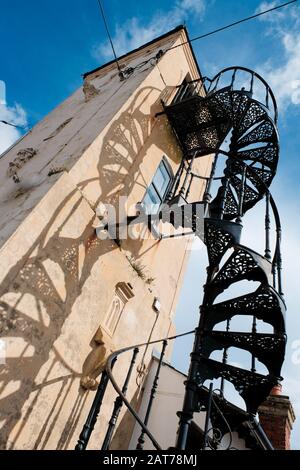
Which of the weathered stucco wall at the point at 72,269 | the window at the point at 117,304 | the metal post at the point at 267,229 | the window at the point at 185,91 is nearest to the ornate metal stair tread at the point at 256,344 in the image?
the metal post at the point at 267,229

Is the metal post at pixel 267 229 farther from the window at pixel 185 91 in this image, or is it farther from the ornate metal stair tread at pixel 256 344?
the window at pixel 185 91

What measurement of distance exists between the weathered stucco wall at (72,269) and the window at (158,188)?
312 millimetres

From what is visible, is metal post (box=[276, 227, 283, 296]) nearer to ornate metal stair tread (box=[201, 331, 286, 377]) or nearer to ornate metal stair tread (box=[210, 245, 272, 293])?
ornate metal stair tread (box=[210, 245, 272, 293])

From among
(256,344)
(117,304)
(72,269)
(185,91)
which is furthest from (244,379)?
(185,91)

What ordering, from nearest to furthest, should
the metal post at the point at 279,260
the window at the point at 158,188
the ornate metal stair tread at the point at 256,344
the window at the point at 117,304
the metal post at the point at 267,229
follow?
the ornate metal stair tread at the point at 256,344 < the metal post at the point at 279,260 < the metal post at the point at 267,229 < the window at the point at 117,304 < the window at the point at 158,188

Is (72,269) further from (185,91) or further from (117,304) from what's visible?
(185,91)

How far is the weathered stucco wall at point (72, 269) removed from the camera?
12.6 feet

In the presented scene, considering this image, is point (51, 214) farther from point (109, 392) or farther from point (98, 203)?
point (109, 392)

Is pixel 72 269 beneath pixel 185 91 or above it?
beneath

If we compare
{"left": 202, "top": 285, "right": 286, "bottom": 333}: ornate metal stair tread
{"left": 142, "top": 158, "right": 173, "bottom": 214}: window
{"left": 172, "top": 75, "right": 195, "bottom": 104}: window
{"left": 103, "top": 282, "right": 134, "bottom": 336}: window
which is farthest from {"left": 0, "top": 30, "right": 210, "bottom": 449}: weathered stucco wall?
{"left": 202, "top": 285, "right": 286, "bottom": 333}: ornate metal stair tread

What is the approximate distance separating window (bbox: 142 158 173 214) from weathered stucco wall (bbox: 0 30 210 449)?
0.31 metres

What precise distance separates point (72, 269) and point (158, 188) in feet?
12.3

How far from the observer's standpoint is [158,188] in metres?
7.77
